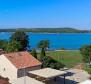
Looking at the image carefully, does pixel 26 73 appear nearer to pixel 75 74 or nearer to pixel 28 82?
pixel 28 82

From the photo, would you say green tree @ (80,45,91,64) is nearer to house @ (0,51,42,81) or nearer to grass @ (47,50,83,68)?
Result: grass @ (47,50,83,68)

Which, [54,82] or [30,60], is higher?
[30,60]

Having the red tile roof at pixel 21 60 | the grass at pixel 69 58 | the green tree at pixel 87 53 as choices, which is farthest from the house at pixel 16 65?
the green tree at pixel 87 53

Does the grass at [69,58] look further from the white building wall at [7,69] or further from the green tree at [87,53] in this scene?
the white building wall at [7,69]

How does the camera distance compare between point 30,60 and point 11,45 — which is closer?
point 30,60

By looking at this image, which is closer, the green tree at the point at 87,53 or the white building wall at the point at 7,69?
the white building wall at the point at 7,69

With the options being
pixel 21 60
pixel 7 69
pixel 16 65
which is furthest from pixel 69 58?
pixel 16 65

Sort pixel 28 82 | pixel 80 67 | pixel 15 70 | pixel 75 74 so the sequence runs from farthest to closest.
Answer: pixel 80 67 → pixel 75 74 → pixel 15 70 → pixel 28 82

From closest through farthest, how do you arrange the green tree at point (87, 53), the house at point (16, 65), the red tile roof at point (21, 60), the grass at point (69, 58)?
the house at point (16, 65) → the red tile roof at point (21, 60) → the green tree at point (87, 53) → the grass at point (69, 58)

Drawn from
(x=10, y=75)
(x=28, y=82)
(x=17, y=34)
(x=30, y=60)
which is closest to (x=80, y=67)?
(x=30, y=60)
